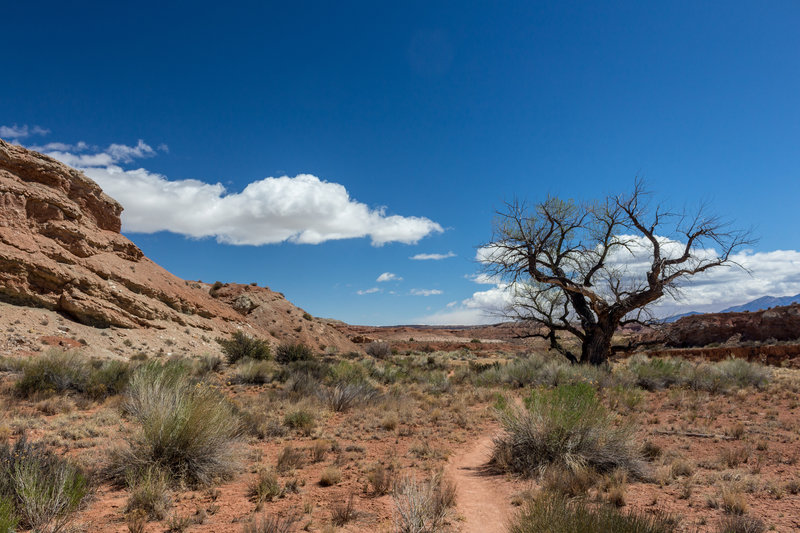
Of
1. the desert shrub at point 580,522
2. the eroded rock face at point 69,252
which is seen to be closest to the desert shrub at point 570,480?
the desert shrub at point 580,522

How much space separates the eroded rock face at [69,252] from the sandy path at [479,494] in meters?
20.6

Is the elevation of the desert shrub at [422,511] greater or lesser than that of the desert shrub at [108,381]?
lesser

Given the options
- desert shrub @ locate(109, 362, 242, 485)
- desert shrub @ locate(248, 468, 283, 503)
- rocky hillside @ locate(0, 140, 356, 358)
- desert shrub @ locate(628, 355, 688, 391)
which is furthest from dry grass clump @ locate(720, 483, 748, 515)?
rocky hillside @ locate(0, 140, 356, 358)

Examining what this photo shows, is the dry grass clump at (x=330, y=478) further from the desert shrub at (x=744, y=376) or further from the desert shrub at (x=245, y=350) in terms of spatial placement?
the desert shrub at (x=245, y=350)

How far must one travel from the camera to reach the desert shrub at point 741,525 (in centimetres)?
369

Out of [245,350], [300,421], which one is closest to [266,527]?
[300,421]

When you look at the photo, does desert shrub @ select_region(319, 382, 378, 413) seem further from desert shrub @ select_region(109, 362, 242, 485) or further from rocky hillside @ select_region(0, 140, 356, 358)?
rocky hillside @ select_region(0, 140, 356, 358)

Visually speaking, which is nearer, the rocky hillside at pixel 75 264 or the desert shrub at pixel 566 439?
the desert shrub at pixel 566 439

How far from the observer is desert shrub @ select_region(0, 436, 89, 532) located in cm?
367

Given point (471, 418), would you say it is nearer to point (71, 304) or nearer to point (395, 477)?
point (395, 477)

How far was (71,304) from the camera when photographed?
63.3 feet

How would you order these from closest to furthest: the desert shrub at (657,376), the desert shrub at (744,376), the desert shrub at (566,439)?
the desert shrub at (566,439), the desert shrub at (744,376), the desert shrub at (657,376)

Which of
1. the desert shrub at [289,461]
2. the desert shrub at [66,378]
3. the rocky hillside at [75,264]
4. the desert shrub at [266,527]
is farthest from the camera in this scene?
the rocky hillside at [75,264]

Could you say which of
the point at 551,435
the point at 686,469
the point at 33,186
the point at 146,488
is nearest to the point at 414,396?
the point at 551,435
